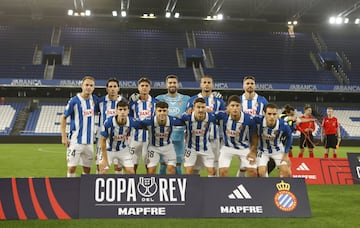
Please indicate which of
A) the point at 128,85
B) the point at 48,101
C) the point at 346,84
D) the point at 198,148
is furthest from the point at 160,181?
the point at 346,84

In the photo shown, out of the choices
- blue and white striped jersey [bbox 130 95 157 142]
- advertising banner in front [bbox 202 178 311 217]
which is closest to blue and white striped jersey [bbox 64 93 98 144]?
blue and white striped jersey [bbox 130 95 157 142]

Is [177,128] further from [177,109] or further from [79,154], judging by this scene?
[79,154]

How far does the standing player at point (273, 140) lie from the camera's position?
6.38 meters

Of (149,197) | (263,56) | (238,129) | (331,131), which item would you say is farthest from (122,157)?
(263,56)

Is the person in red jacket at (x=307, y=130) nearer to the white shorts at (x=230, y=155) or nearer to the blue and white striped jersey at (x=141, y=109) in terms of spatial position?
the white shorts at (x=230, y=155)

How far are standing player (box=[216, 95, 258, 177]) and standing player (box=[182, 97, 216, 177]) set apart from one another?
19 centimetres

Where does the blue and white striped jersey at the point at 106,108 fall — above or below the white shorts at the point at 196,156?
above

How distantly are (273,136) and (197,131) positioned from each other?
4.21 feet

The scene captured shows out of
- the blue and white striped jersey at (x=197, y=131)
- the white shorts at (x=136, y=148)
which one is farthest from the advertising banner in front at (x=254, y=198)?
the white shorts at (x=136, y=148)

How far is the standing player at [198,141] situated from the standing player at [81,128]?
5.40 ft

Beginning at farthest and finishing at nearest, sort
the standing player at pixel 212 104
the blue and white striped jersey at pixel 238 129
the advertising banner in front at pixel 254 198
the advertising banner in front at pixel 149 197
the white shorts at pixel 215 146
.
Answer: the white shorts at pixel 215 146
the standing player at pixel 212 104
the blue and white striped jersey at pixel 238 129
the advertising banner in front at pixel 254 198
the advertising banner in front at pixel 149 197

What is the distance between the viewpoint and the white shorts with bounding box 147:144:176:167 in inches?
258

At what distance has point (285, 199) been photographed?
5.31 m

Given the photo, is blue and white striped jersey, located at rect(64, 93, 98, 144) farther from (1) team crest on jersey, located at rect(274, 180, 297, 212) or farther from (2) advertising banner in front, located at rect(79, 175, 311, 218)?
(1) team crest on jersey, located at rect(274, 180, 297, 212)
